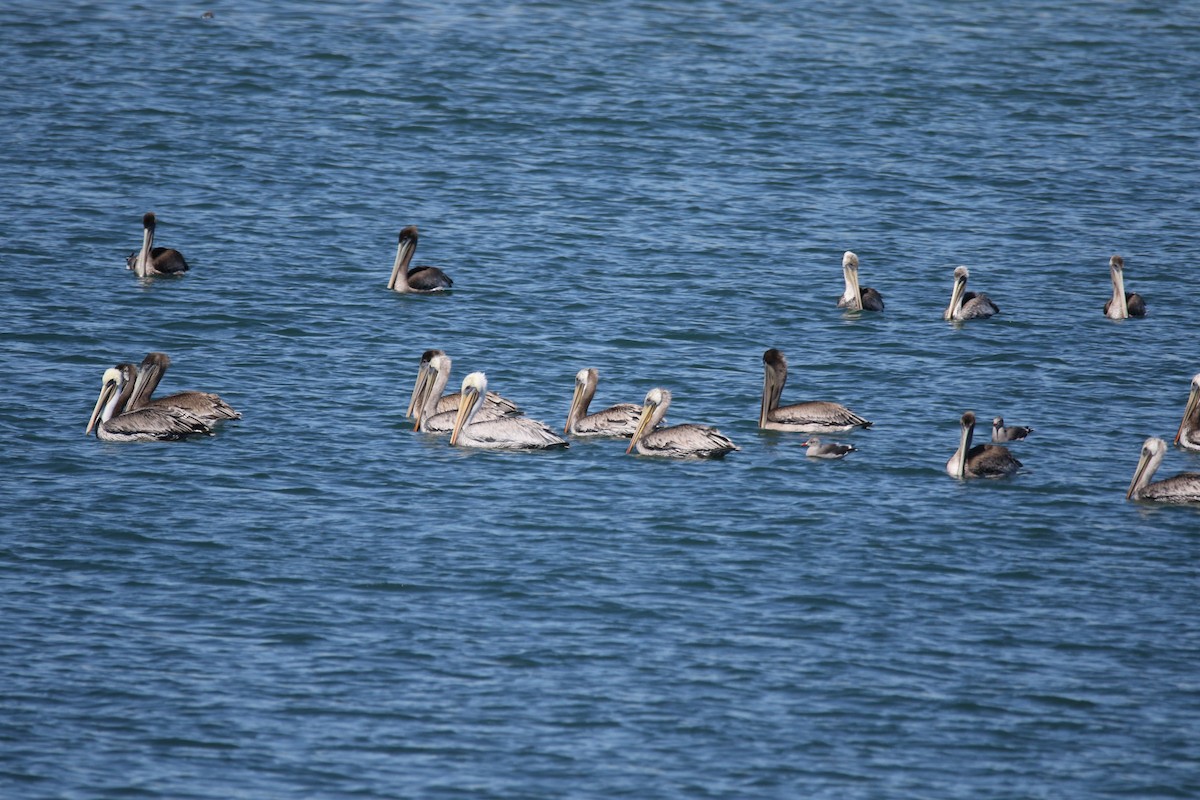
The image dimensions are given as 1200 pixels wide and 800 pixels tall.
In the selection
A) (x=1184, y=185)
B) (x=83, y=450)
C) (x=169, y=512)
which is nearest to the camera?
(x=169, y=512)

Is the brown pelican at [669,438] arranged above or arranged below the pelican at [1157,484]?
below

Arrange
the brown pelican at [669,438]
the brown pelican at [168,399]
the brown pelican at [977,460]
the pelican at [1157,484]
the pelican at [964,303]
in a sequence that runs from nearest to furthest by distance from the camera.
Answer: the pelican at [1157,484], the brown pelican at [977,460], the brown pelican at [669,438], the brown pelican at [168,399], the pelican at [964,303]

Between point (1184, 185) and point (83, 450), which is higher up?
point (1184, 185)

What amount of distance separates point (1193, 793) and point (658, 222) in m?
14.2

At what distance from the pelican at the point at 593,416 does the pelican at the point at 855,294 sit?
4505 millimetres

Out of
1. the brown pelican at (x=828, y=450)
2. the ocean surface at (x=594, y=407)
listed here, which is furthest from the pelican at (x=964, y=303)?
the brown pelican at (x=828, y=450)

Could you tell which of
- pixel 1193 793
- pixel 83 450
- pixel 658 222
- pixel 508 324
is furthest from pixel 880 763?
pixel 658 222

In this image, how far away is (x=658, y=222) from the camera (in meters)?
22.1

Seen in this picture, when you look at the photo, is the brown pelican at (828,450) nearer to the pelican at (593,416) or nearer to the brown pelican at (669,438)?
the brown pelican at (669,438)

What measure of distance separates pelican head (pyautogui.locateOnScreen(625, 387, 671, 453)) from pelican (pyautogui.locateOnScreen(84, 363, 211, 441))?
3.57 metres

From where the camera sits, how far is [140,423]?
45.4ft

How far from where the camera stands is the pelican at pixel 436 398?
14.5 metres

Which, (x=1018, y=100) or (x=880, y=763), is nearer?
(x=880, y=763)

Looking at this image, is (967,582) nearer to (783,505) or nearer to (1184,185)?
(783,505)
